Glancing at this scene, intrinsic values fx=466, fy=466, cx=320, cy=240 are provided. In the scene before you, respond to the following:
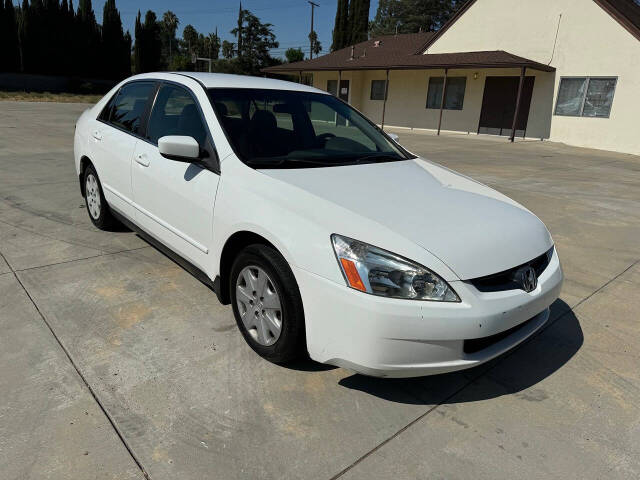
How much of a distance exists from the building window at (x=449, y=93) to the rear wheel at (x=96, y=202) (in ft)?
64.2

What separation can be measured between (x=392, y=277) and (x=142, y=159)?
237 cm

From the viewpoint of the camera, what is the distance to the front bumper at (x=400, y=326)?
207 cm

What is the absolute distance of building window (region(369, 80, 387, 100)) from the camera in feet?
81.1

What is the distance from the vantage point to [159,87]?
3.75 metres

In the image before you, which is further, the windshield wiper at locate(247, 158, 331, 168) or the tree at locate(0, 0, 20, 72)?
the tree at locate(0, 0, 20, 72)

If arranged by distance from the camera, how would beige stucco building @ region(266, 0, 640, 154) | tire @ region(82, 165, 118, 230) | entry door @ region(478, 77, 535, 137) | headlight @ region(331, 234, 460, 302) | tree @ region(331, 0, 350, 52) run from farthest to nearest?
tree @ region(331, 0, 350, 52)
entry door @ region(478, 77, 535, 137)
beige stucco building @ region(266, 0, 640, 154)
tire @ region(82, 165, 118, 230)
headlight @ region(331, 234, 460, 302)

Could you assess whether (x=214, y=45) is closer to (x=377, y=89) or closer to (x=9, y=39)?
(x=9, y=39)

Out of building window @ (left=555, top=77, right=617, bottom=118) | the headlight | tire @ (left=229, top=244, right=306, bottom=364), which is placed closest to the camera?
A: the headlight

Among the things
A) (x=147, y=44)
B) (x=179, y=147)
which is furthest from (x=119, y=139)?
(x=147, y=44)

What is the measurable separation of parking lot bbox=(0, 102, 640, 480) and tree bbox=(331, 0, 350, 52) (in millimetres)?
39655

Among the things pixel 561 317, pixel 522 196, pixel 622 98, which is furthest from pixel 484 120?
pixel 561 317

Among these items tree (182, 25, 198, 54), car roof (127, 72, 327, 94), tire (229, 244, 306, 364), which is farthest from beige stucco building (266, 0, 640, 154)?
tree (182, 25, 198, 54)

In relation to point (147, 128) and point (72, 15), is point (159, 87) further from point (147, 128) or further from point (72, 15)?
point (72, 15)

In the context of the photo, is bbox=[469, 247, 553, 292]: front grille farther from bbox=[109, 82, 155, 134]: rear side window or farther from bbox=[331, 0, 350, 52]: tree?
bbox=[331, 0, 350, 52]: tree
